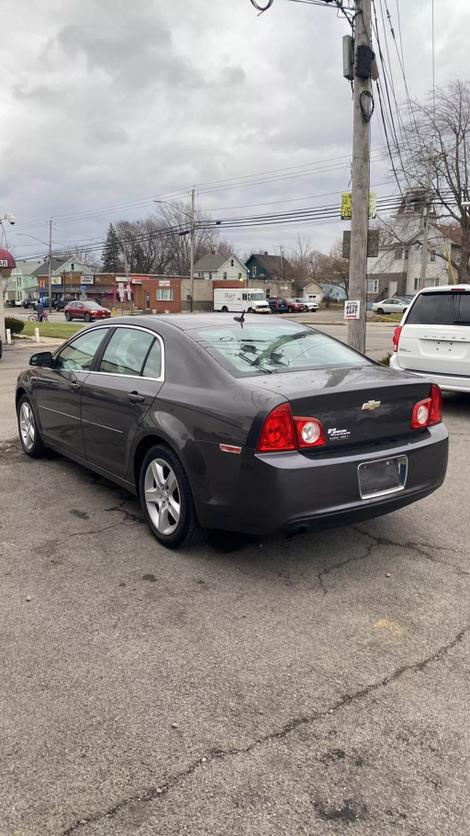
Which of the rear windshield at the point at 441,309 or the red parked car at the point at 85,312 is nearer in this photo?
the rear windshield at the point at 441,309

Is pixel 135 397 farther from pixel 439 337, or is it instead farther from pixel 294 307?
pixel 294 307

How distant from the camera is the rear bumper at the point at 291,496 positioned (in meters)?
3.33

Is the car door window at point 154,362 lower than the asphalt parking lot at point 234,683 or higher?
higher

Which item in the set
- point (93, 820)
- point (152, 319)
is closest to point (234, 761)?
point (93, 820)

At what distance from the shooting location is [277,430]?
3.38m

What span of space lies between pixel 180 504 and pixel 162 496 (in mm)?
265

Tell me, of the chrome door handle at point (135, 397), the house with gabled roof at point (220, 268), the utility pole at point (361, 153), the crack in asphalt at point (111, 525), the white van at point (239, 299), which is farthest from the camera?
the house with gabled roof at point (220, 268)

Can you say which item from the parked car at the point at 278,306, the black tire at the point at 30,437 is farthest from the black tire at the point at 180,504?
the parked car at the point at 278,306

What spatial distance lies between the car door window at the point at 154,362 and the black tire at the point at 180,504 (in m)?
0.56

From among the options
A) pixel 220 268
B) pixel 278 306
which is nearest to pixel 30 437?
pixel 278 306

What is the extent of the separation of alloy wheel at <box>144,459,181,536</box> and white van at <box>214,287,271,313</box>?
2072 inches

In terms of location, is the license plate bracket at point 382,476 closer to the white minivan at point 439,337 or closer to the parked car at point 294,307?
the white minivan at point 439,337

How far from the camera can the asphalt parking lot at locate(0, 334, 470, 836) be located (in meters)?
2.06

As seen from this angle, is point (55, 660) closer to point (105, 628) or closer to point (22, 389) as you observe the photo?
point (105, 628)
